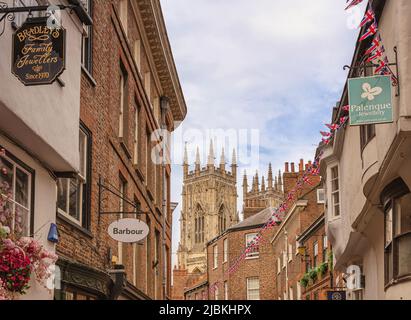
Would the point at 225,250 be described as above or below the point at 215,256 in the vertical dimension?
above

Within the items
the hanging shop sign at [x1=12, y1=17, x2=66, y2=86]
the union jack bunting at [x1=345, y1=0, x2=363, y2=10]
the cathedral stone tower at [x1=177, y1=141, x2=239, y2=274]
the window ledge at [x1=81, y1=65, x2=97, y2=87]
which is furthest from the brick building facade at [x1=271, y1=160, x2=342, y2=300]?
the cathedral stone tower at [x1=177, y1=141, x2=239, y2=274]

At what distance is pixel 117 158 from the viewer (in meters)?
22.5

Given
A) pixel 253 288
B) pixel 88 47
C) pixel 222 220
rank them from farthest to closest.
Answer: pixel 222 220, pixel 253 288, pixel 88 47

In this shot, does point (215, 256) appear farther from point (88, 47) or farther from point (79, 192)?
point (79, 192)

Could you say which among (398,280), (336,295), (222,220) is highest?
(222,220)

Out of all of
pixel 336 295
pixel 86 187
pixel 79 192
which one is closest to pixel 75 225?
pixel 79 192

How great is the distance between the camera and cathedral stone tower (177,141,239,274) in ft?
587

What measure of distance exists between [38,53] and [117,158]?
11230mm

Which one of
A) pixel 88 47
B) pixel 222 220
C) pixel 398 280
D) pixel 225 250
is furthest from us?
pixel 222 220

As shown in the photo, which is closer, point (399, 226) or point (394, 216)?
point (399, 226)

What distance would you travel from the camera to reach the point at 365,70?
63.7 ft

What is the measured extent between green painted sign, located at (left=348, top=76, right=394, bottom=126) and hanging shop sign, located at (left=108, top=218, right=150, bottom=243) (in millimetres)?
6610
